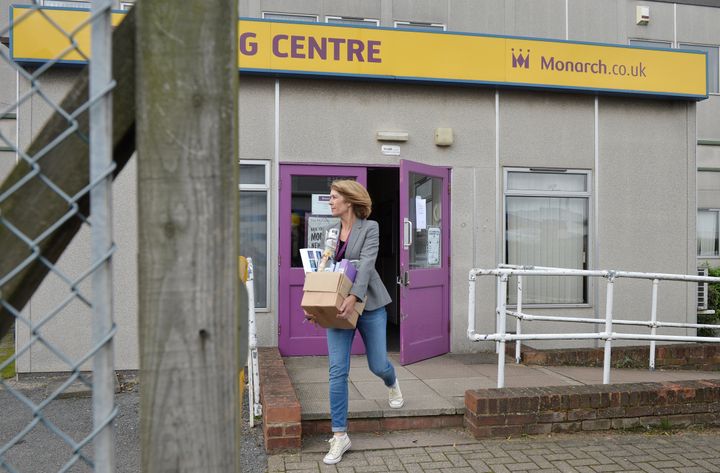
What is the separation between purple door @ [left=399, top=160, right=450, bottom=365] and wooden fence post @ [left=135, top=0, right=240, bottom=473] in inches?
213

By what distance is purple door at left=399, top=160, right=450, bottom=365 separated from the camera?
6.61 meters

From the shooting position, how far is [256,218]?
7137 mm

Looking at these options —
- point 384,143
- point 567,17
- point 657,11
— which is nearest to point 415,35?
point 384,143

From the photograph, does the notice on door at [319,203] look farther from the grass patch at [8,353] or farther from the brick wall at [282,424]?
the grass patch at [8,353]

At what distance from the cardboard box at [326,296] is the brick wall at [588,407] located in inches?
61.0

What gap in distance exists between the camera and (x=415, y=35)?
721 cm

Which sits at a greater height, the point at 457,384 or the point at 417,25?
the point at 417,25

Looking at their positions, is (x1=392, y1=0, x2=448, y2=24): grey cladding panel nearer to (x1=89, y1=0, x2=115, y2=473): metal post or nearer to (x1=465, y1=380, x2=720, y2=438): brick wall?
(x1=465, y1=380, x2=720, y2=438): brick wall

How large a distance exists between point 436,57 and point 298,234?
2.90 metres

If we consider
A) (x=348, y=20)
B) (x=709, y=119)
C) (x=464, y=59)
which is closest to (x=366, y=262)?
(x=464, y=59)

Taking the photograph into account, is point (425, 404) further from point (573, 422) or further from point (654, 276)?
point (654, 276)

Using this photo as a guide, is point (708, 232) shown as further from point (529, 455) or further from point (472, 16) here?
point (529, 455)

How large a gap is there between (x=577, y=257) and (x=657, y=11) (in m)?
11.2

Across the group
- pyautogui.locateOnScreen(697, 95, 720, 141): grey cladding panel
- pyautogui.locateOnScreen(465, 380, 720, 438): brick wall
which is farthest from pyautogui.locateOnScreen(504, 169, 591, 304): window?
pyautogui.locateOnScreen(697, 95, 720, 141): grey cladding panel
